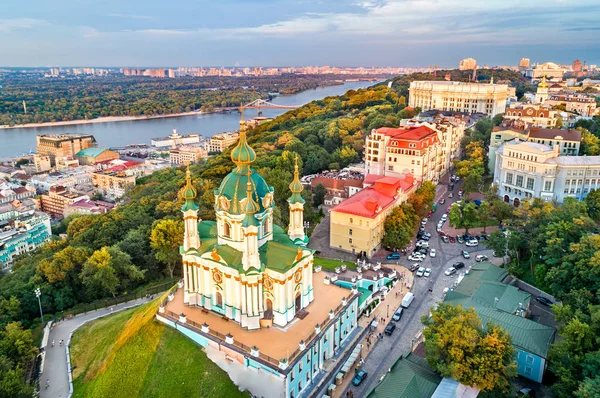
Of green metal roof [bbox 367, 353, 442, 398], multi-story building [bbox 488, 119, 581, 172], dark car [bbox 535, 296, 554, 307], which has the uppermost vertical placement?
multi-story building [bbox 488, 119, 581, 172]

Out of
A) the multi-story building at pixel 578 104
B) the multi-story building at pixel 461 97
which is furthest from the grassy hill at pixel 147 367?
the multi-story building at pixel 461 97

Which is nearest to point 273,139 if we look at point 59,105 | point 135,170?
point 135,170

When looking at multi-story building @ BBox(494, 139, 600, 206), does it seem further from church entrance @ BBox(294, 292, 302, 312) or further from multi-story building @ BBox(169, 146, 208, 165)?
multi-story building @ BBox(169, 146, 208, 165)

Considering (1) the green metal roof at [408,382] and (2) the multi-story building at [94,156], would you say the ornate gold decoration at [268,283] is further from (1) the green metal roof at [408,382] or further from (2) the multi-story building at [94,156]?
(2) the multi-story building at [94,156]

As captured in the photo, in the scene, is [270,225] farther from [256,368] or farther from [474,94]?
[474,94]

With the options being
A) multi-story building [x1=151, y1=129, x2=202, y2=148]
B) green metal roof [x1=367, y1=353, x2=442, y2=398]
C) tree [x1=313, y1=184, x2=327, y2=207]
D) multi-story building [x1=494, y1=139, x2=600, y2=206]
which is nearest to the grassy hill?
green metal roof [x1=367, y1=353, x2=442, y2=398]

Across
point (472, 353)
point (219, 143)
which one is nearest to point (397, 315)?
point (472, 353)
